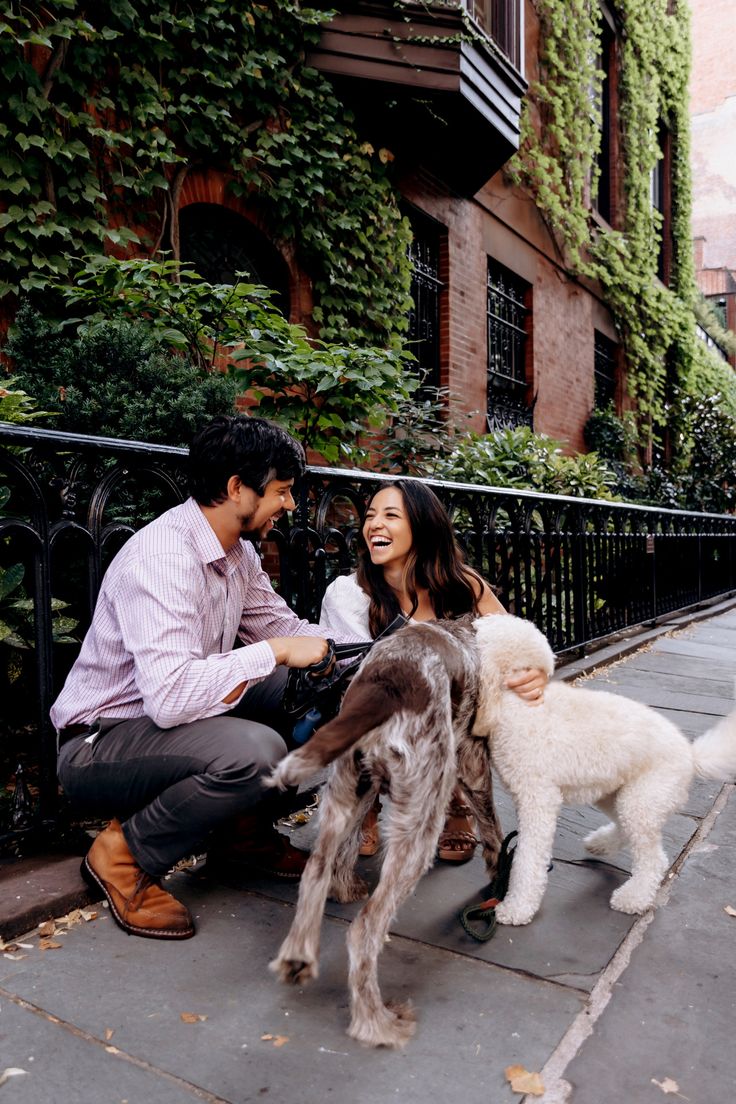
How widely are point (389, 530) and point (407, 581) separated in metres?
0.22

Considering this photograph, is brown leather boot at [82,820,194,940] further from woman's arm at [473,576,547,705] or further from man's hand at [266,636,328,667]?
woman's arm at [473,576,547,705]

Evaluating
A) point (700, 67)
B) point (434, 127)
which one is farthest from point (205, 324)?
point (700, 67)

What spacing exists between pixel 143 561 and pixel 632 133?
54.1 ft

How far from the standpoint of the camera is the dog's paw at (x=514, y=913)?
7.53 feet

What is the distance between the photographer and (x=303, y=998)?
6.39 feet

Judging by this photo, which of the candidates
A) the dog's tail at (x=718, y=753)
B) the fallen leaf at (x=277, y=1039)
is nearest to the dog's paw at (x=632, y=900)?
the dog's tail at (x=718, y=753)

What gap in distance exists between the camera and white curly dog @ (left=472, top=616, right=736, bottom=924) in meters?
2.31

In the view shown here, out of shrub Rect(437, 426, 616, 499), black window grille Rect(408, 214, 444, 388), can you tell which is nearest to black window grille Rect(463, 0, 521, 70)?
black window grille Rect(408, 214, 444, 388)

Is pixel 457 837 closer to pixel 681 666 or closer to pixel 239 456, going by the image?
pixel 239 456

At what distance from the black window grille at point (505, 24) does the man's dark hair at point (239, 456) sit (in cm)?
991

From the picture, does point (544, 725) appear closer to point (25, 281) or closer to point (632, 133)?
point (25, 281)

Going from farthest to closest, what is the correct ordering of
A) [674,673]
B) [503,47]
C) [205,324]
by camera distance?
1. [503,47]
2. [674,673]
3. [205,324]

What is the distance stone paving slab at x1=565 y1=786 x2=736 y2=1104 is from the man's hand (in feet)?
3.84

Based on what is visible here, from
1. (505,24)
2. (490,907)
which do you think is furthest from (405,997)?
(505,24)
